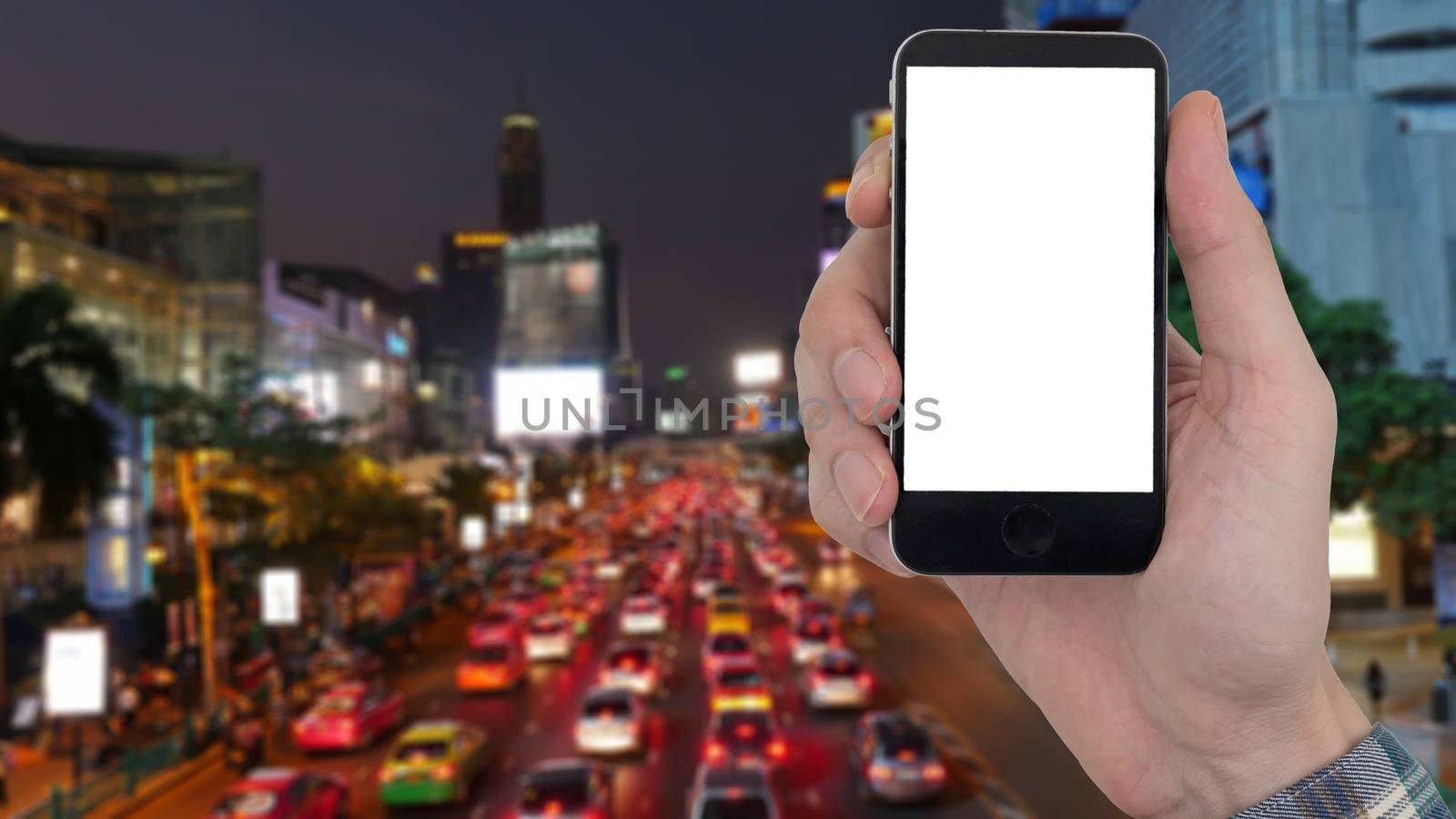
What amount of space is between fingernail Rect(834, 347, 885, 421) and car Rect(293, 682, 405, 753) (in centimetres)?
2158

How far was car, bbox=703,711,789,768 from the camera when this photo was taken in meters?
18.0

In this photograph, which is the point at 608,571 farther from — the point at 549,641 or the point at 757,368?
the point at 757,368

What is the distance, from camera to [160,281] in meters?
49.0

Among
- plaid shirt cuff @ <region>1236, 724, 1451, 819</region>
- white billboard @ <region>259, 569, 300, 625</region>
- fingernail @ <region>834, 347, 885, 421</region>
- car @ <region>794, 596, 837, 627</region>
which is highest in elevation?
fingernail @ <region>834, 347, 885, 421</region>

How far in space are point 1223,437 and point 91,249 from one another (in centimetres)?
4734

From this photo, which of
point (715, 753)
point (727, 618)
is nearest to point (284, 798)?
point (715, 753)

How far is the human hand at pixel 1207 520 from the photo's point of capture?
249 centimetres

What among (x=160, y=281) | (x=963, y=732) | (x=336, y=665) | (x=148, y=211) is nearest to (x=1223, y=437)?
(x=963, y=732)

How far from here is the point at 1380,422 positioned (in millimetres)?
30094

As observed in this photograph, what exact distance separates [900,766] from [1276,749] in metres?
15.2

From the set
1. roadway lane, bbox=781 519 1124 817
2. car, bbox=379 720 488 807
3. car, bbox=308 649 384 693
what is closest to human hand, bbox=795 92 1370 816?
roadway lane, bbox=781 519 1124 817

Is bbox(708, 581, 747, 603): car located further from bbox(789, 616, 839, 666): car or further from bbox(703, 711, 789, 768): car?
bbox(703, 711, 789, 768): car

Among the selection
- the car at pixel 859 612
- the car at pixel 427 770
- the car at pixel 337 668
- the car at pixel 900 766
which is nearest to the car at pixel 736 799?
the car at pixel 900 766

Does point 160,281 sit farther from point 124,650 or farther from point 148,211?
point 124,650
